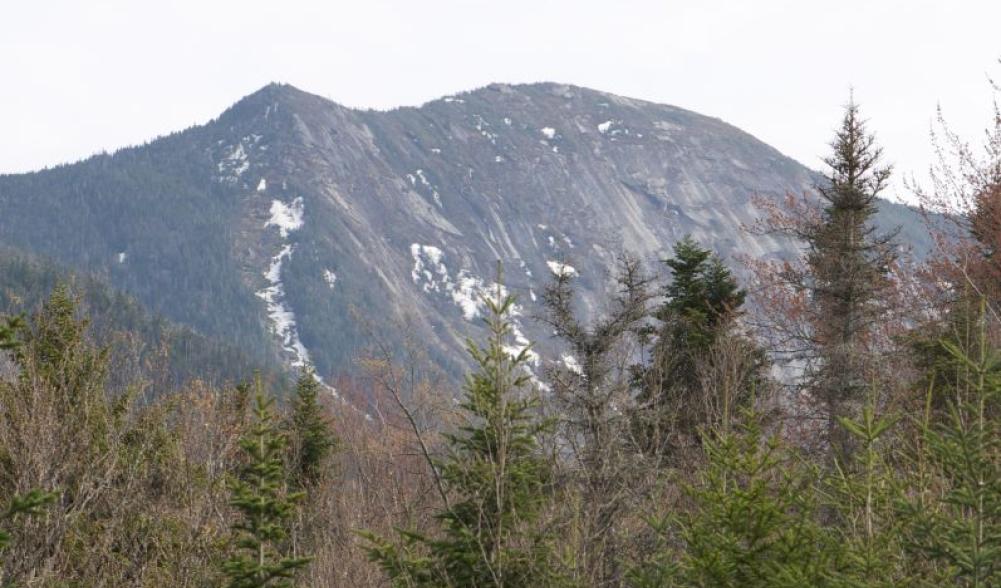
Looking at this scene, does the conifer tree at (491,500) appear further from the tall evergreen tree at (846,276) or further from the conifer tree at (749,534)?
the tall evergreen tree at (846,276)

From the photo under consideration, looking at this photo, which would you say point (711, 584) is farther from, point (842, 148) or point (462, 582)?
point (842, 148)

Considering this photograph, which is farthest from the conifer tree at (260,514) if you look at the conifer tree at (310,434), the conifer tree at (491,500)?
the conifer tree at (310,434)

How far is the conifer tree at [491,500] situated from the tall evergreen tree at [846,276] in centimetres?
1019

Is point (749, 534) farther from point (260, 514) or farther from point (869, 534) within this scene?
point (260, 514)

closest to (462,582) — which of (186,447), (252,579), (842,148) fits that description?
(252,579)

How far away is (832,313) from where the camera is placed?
1834 centimetres

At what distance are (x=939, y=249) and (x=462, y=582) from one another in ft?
42.8

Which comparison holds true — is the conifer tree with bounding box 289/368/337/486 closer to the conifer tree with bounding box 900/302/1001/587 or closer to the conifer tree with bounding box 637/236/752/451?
the conifer tree with bounding box 637/236/752/451

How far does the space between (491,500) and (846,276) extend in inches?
505

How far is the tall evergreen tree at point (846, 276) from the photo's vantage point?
56.7 ft

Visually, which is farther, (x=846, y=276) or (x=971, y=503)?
(x=846, y=276)

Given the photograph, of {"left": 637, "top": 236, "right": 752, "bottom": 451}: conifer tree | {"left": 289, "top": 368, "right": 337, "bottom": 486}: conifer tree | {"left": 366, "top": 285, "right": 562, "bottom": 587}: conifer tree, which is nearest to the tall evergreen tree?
{"left": 637, "top": 236, "right": 752, "bottom": 451}: conifer tree

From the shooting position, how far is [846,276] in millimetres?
18047

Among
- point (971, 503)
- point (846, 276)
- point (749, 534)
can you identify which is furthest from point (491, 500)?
point (846, 276)
